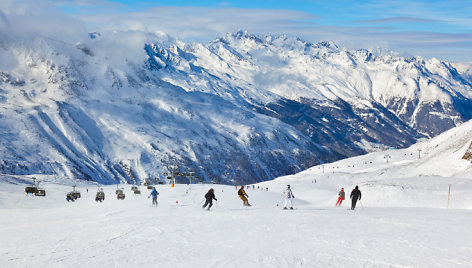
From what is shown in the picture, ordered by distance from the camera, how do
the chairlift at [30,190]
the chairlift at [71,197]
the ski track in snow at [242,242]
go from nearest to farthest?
the ski track in snow at [242,242] < the chairlift at [30,190] < the chairlift at [71,197]

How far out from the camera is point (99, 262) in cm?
1830

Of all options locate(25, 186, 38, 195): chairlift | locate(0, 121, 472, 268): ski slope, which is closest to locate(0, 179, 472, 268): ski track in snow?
locate(0, 121, 472, 268): ski slope

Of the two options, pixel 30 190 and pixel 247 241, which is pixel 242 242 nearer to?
pixel 247 241

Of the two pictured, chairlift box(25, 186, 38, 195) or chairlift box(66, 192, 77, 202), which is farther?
chairlift box(66, 192, 77, 202)

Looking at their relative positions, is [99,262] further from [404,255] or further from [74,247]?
[404,255]

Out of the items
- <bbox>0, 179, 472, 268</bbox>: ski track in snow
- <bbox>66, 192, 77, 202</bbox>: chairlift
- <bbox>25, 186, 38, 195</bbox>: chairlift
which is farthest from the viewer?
<bbox>66, 192, 77, 202</bbox>: chairlift

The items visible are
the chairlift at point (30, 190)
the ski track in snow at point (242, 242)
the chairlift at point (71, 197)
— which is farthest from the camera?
the chairlift at point (71, 197)

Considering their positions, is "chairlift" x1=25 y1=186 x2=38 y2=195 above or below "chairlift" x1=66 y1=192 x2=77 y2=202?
above

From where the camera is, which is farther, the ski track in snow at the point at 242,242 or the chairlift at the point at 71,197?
the chairlift at the point at 71,197

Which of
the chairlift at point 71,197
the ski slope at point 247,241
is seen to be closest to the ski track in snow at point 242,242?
the ski slope at point 247,241

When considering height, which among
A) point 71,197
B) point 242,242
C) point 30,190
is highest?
point 30,190

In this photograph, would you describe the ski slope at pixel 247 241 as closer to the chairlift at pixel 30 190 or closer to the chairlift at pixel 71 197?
the chairlift at pixel 71 197

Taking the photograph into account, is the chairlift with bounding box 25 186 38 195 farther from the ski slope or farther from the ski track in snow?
the ski slope

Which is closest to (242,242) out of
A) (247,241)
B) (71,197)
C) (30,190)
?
(247,241)
